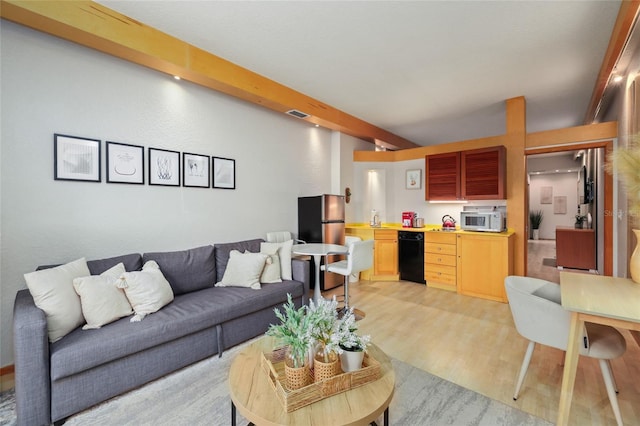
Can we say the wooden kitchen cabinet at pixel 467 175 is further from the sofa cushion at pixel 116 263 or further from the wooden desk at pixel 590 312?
the sofa cushion at pixel 116 263

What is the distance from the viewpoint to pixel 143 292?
2287mm

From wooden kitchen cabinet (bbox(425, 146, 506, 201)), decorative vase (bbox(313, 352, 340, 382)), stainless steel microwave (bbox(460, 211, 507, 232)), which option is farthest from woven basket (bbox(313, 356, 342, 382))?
wooden kitchen cabinet (bbox(425, 146, 506, 201))

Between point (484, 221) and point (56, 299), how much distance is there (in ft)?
15.9

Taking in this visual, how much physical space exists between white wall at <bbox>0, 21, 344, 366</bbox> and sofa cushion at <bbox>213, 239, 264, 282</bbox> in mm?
246

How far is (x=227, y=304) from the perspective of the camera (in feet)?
8.34

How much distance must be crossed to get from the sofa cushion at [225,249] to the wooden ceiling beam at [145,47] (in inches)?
74.7

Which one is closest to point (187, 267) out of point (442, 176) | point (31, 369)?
point (31, 369)

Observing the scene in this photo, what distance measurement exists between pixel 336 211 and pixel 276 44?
254 cm

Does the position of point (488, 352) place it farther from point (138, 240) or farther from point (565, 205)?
point (565, 205)

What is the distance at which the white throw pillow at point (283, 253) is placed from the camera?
10.9ft

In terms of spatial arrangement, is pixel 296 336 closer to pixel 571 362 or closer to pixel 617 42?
pixel 571 362

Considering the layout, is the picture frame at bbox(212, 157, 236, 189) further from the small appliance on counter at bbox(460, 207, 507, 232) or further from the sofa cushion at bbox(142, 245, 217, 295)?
the small appliance on counter at bbox(460, 207, 507, 232)

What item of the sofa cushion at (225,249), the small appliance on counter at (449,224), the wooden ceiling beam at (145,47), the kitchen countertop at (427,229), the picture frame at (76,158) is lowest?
the sofa cushion at (225,249)

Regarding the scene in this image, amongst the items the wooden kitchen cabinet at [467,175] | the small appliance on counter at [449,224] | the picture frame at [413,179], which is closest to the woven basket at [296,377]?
the small appliance on counter at [449,224]
